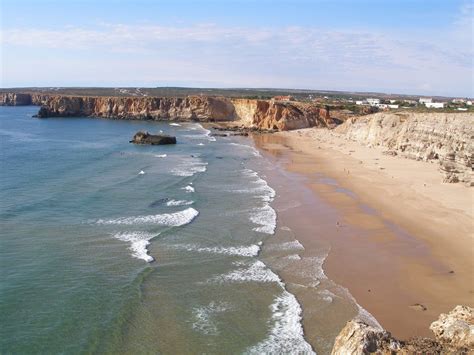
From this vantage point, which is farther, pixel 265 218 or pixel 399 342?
pixel 265 218

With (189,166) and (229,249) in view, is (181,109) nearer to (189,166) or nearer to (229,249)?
(189,166)

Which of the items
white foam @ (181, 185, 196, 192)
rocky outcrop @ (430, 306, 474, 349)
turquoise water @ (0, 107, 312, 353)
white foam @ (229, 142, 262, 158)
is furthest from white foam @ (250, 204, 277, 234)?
white foam @ (229, 142, 262, 158)

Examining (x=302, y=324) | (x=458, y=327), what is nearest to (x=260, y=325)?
(x=302, y=324)

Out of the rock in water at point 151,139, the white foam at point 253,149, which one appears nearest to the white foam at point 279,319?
the white foam at point 253,149

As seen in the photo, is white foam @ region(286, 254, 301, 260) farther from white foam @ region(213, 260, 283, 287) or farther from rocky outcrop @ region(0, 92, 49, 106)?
rocky outcrop @ region(0, 92, 49, 106)

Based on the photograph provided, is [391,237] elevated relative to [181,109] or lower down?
lower down

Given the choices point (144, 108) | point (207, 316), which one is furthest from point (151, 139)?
point (207, 316)
